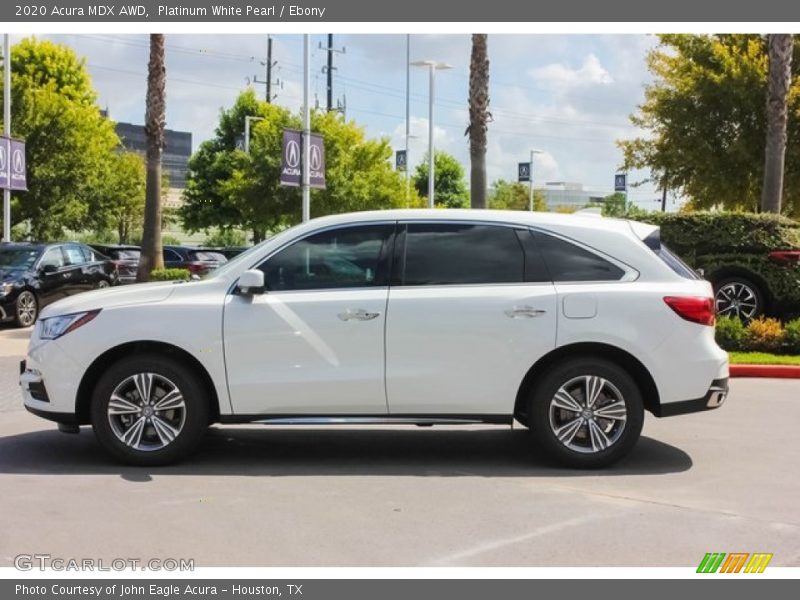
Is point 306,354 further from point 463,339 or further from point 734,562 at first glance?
point 734,562

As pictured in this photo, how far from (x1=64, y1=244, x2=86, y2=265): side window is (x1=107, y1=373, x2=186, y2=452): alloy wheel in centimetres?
1278

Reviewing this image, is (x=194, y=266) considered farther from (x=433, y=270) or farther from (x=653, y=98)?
(x=433, y=270)

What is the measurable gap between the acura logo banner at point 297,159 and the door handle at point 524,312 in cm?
1242

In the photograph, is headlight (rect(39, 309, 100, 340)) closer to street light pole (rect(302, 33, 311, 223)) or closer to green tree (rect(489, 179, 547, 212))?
street light pole (rect(302, 33, 311, 223))

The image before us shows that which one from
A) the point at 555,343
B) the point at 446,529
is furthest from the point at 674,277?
the point at 446,529

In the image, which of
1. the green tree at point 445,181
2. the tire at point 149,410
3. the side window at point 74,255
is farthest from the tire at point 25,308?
the green tree at point 445,181

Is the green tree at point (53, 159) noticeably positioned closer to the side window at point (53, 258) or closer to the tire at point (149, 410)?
the side window at point (53, 258)

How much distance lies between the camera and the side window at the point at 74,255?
60.5 ft

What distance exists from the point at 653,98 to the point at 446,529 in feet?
67.8

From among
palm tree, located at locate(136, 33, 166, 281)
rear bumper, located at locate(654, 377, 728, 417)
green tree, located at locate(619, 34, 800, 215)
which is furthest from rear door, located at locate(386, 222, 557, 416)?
green tree, located at locate(619, 34, 800, 215)

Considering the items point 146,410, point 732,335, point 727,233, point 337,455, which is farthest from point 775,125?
point 146,410

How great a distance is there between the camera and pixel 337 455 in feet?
23.4

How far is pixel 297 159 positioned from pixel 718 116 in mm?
10717

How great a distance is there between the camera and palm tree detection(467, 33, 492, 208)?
19.4 m
